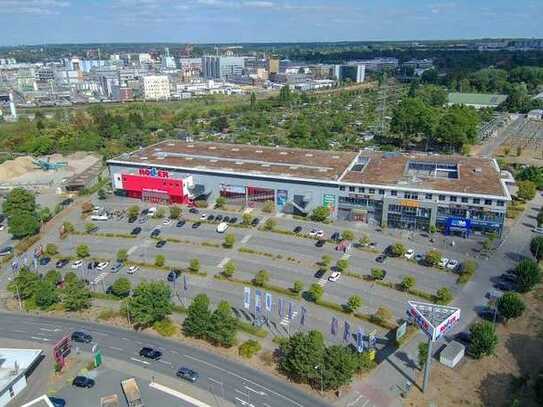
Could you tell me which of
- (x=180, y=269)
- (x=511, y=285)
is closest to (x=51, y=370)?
(x=180, y=269)

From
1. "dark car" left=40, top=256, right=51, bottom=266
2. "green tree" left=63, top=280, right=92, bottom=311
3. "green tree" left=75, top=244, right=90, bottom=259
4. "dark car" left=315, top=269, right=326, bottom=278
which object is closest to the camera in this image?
"green tree" left=63, top=280, right=92, bottom=311

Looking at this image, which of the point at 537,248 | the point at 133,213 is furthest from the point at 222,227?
the point at 537,248

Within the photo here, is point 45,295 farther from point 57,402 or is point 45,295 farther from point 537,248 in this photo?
point 537,248

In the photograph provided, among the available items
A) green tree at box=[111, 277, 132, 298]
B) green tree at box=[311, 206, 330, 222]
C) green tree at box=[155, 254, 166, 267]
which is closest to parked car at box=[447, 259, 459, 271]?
green tree at box=[311, 206, 330, 222]

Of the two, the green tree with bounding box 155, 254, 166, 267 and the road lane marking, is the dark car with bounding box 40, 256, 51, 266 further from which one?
the road lane marking

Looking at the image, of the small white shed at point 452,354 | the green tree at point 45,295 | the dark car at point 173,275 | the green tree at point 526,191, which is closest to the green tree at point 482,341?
the small white shed at point 452,354
